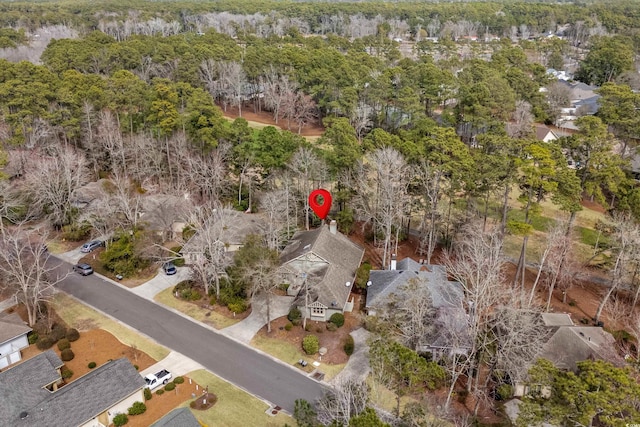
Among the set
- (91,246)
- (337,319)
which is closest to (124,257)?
(91,246)

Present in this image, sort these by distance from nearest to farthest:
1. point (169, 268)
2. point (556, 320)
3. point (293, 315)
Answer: point (556, 320), point (293, 315), point (169, 268)

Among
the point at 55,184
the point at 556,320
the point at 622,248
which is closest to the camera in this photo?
the point at 556,320

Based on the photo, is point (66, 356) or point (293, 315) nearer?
point (66, 356)

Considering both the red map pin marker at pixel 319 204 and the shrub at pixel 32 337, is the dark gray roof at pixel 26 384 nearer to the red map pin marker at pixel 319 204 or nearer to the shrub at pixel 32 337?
the shrub at pixel 32 337

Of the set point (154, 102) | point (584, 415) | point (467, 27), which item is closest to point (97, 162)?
Answer: point (154, 102)

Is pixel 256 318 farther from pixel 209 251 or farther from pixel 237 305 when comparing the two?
pixel 209 251

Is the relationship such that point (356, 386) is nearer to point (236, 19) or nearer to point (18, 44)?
point (18, 44)

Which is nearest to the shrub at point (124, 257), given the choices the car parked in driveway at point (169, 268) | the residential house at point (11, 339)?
the car parked in driveway at point (169, 268)
